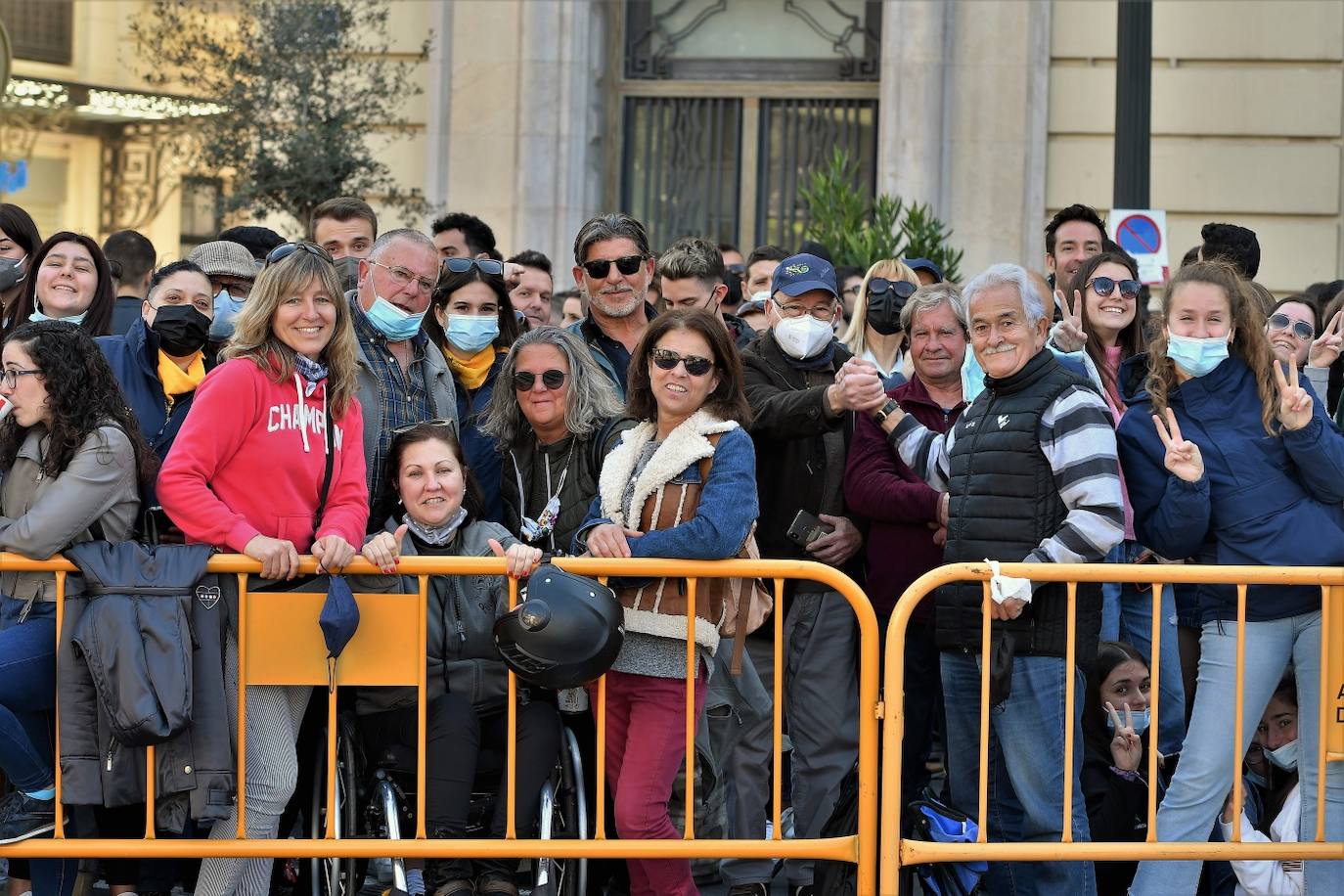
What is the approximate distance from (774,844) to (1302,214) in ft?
30.0

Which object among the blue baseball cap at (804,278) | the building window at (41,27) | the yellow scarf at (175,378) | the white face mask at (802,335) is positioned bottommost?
the yellow scarf at (175,378)

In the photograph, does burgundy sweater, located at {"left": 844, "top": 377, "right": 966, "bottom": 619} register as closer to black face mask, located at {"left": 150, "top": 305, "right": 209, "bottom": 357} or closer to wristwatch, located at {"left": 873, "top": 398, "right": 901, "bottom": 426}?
wristwatch, located at {"left": 873, "top": 398, "right": 901, "bottom": 426}

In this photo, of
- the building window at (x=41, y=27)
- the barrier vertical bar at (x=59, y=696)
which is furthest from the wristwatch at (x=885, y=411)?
the building window at (x=41, y=27)

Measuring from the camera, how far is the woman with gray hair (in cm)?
615

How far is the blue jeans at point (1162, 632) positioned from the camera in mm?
6633

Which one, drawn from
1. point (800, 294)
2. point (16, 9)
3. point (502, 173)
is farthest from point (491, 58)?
point (800, 294)

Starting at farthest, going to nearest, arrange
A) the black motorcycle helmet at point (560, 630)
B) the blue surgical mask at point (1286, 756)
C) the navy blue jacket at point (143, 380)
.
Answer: the navy blue jacket at point (143, 380) → the blue surgical mask at point (1286, 756) → the black motorcycle helmet at point (560, 630)

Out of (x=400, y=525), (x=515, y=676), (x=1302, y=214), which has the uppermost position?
(x=1302, y=214)

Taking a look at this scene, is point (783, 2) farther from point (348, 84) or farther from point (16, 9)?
point (16, 9)

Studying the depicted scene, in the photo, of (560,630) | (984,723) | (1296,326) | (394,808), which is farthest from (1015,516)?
(1296,326)

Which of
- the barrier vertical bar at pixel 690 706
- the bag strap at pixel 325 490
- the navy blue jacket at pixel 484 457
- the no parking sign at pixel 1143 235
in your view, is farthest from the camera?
the no parking sign at pixel 1143 235

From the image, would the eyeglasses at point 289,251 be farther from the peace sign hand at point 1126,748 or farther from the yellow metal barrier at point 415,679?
the peace sign hand at point 1126,748

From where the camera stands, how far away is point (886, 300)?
23.3ft

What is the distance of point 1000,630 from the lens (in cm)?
556
